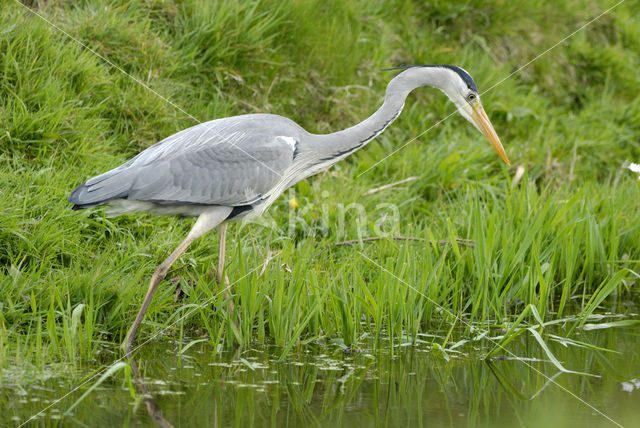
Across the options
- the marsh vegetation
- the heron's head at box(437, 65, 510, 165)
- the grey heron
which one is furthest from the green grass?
the heron's head at box(437, 65, 510, 165)

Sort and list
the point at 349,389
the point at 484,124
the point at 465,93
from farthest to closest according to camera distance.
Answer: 1. the point at 484,124
2. the point at 465,93
3. the point at 349,389

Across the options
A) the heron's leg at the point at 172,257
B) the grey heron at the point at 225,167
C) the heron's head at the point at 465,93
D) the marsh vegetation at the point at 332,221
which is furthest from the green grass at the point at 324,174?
the heron's head at the point at 465,93

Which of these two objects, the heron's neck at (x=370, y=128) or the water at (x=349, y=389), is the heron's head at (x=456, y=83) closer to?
the heron's neck at (x=370, y=128)

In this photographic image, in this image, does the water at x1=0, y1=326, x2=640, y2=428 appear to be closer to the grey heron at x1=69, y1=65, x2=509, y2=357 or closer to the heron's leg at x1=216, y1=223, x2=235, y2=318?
the heron's leg at x1=216, y1=223, x2=235, y2=318

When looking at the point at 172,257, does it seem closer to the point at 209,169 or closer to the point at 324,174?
the point at 209,169

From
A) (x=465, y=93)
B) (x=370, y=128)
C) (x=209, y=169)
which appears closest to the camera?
(x=209, y=169)

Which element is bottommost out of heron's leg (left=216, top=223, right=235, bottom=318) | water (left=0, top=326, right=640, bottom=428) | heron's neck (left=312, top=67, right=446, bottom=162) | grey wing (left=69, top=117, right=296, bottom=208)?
water (left=0, top=326, right=640, bottom=428)

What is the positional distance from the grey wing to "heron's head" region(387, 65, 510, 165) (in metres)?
0.85

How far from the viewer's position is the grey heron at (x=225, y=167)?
3998mm

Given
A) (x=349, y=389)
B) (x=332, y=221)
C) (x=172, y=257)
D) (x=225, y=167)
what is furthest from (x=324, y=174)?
(x=349, y=389)

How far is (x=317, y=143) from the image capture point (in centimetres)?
440

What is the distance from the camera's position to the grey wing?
4020mm

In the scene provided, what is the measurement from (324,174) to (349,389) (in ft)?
8.92

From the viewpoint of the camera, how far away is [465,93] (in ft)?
14.9
